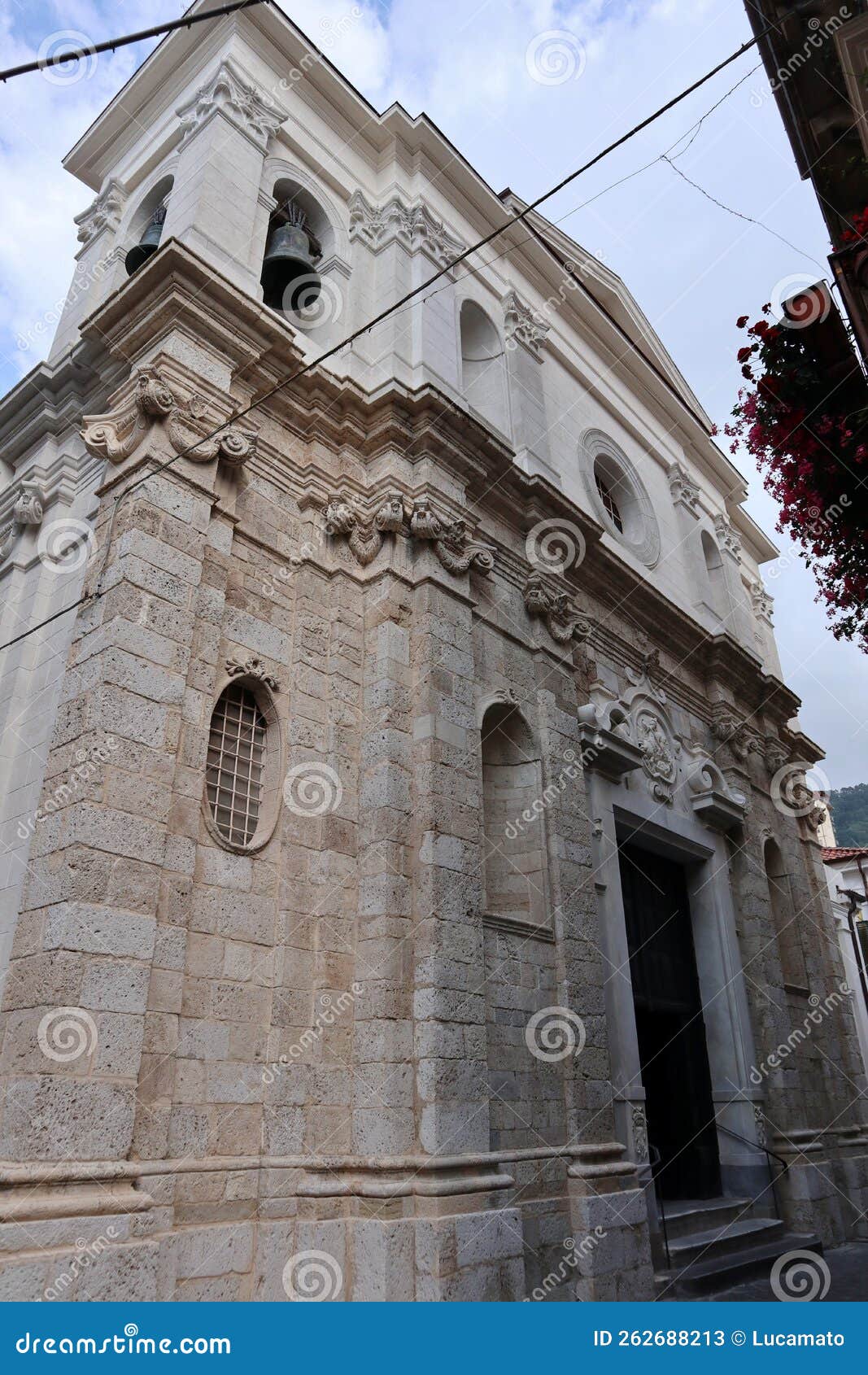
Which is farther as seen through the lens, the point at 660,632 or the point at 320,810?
the point at 660,632

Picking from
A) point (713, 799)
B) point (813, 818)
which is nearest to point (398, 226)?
point (713, 799)

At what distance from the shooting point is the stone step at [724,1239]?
30.6ft

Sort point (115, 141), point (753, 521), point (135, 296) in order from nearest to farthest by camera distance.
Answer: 1. point (135, 296)
2. point (115, 141)
3. point (753, 521)

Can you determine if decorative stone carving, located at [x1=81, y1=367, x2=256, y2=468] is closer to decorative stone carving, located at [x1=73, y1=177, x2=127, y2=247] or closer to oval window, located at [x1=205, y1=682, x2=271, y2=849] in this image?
oval window, located at [x1=205, y1=682, x2=271, y2=849]

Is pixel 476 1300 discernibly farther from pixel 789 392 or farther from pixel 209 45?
pixel 209 45

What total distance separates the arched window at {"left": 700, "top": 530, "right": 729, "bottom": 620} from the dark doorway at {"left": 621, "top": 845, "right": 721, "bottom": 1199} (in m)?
5.82

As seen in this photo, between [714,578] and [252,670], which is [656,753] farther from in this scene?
[252,670]

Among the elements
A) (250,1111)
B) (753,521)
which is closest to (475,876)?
(250,1111)

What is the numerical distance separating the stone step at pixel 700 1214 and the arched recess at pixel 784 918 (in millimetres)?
3893

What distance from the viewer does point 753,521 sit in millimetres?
20391

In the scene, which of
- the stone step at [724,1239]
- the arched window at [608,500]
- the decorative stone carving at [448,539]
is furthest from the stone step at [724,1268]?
the arched window at [608,500]

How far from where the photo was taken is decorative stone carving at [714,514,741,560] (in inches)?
719

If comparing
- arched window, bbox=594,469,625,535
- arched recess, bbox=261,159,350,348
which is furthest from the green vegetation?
arched recess, bbox=261,159,350,348

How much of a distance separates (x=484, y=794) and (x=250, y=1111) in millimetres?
4003
